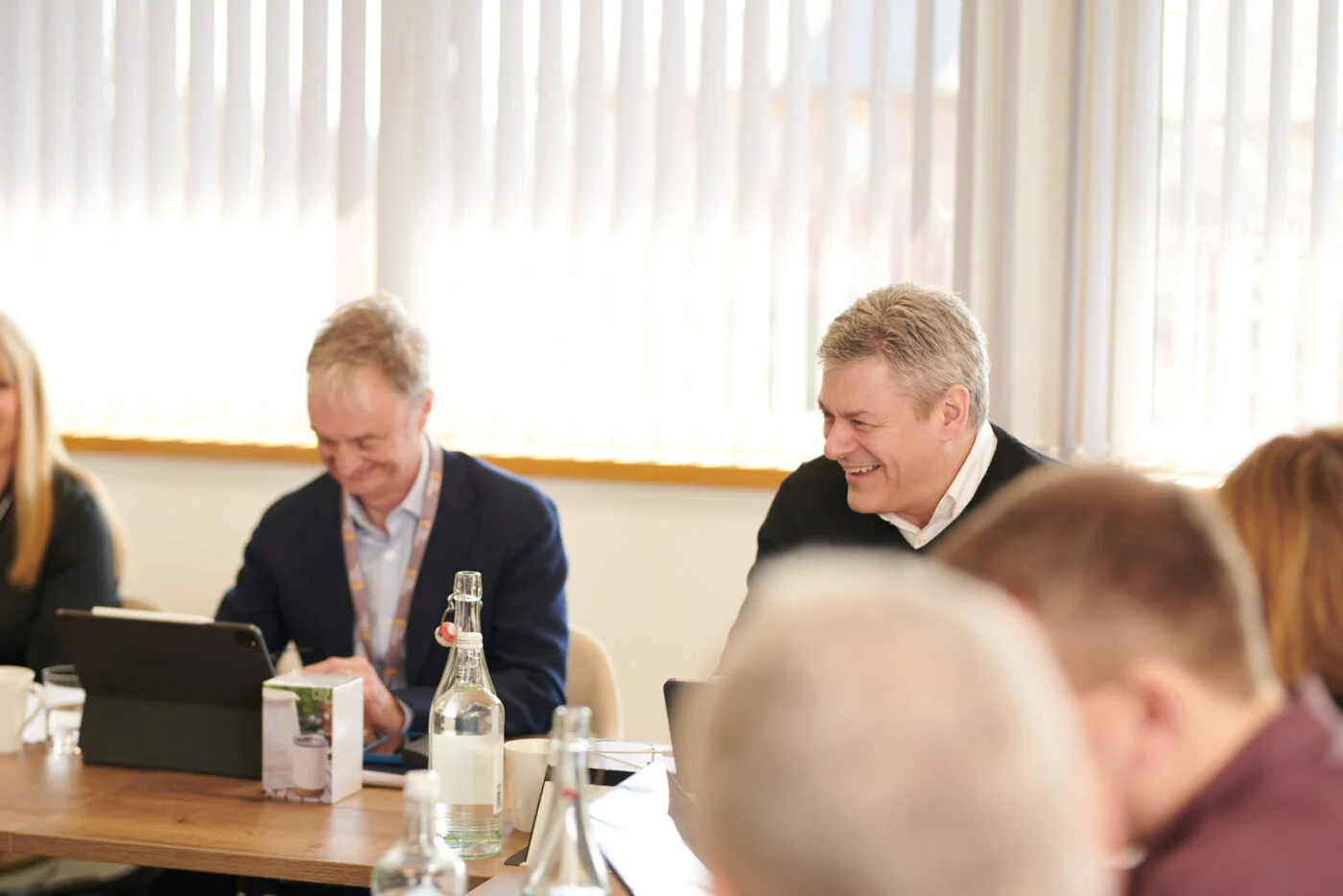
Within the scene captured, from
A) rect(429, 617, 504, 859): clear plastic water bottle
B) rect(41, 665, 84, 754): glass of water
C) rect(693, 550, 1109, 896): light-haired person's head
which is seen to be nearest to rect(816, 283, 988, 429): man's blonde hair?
rect(429, 617, 504, 859): clear plastic water bottle

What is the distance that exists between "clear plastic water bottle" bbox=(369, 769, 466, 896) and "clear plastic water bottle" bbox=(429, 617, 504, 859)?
0.52m

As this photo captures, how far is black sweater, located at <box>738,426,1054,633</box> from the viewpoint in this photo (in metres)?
2.39

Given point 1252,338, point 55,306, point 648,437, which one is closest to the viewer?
point 1252,338

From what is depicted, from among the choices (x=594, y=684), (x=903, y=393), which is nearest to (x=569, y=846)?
(x=903, y=393)

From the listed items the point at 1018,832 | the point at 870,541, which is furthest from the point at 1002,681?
the point at 870,541

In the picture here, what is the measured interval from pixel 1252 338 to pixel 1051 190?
1.96 ft

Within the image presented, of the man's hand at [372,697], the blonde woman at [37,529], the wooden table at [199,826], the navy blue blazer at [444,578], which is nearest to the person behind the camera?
the wooden table at [199,826]

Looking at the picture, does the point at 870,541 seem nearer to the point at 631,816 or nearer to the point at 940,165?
the point at 631,816

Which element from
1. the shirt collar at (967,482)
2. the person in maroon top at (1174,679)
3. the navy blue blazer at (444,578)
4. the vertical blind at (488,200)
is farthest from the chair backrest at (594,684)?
the person in maroon top at (1174,679)

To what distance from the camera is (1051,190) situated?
351 centimetres

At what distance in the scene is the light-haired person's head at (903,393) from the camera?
2336 mm

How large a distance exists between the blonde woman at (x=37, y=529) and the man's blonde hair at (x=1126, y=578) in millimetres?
2322

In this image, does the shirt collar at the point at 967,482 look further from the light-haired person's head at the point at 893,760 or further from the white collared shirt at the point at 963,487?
the light-haired person's head at the point at 893,760

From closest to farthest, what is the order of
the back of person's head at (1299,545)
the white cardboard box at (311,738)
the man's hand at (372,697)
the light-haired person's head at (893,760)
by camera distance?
the light-haired person's head at (893,760)
the back of person's head at (1299,545)
the white cardboard box at (311,738)
the man's hand at (372,697)
